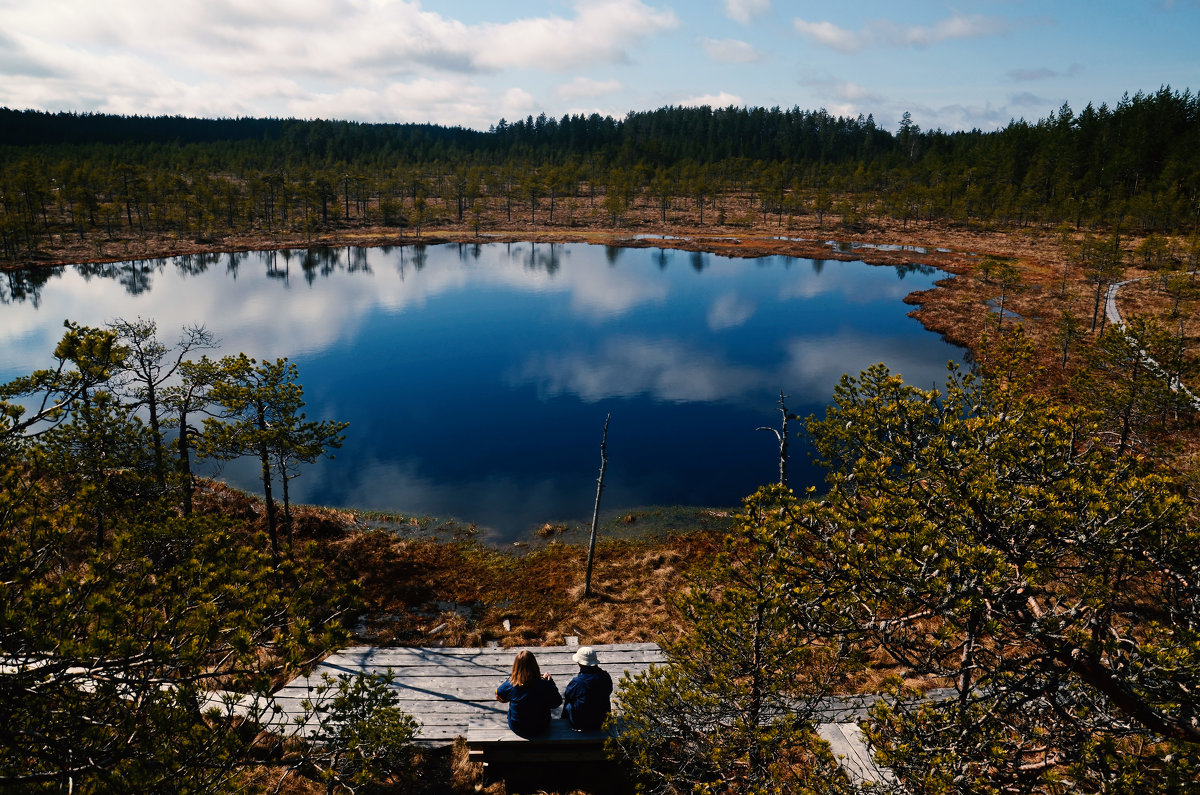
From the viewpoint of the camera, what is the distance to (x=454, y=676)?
14523 mm

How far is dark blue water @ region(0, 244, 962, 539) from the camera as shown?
3219cm

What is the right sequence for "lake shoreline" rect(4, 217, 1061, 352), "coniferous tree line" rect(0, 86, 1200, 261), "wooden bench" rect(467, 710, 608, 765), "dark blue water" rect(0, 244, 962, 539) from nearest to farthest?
"wooden bench" rect(467, 710, 608, 765) < "dark blue water" rect(0, 244, 962, 539) < "lake shoreline" rect(4, 217, 1061, 352) < "coniferous tree line" rect(0, 86, 1200, 261)

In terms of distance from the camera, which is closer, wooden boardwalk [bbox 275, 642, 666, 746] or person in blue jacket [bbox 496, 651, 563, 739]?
person in blue jacket [bbox 496, 651, 563, 739]

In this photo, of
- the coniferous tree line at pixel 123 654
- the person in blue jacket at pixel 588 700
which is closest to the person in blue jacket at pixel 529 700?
the person in blue jacket at pixel 588 700

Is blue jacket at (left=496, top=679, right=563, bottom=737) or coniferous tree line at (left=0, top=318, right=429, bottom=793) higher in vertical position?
coniferous tree line at (left=0, top=318, right=429, bottom=793)

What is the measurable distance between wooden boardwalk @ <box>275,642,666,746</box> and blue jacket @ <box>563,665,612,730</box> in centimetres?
37

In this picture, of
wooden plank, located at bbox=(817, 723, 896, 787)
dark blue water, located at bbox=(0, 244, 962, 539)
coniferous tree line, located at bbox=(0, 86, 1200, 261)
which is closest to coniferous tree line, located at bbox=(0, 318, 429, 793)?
wooden plank, located at bbox=(817, 723, 896, 787)

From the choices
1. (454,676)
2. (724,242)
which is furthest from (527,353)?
(724,242)

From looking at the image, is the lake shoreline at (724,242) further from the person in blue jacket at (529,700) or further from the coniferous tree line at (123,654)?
the coniferous tree line at (123,654)

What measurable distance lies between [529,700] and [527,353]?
139ft

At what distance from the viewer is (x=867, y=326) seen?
60.4 meters

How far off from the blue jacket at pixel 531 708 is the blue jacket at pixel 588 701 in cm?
41

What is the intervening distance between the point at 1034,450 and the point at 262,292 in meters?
80.6

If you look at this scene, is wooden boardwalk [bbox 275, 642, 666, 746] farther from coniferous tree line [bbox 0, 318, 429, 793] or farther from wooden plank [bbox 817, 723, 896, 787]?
wooden plank [bbox 817, 723, 896, 787]
